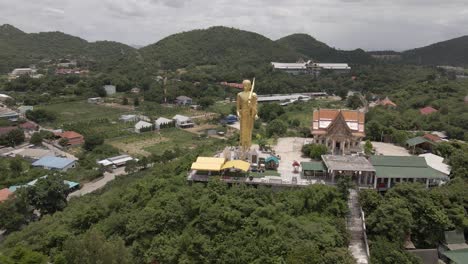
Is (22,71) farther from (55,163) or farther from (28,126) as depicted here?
(55,163)

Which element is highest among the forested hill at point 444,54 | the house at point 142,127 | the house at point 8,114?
the forested hill at point 444,54

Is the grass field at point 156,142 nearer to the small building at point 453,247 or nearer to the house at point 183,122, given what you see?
the house at point 183,122

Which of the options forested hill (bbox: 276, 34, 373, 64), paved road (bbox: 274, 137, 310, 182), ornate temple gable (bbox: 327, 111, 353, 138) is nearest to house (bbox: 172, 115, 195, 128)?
paved road (bbox: 274, 137, 310, 182)

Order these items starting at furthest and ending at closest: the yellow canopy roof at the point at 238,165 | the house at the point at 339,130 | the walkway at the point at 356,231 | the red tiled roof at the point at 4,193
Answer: the red tiled roof at the point at 4,193 → the house at the point at 339,130 → the yellow canopy roof at the point at 238,165 → the walkway at the point at 356,231

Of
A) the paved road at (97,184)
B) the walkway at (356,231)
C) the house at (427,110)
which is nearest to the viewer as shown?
the walkway at (356,231)

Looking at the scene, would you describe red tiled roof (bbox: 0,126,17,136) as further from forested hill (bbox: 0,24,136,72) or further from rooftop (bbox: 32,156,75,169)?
forested hill (bbox: 0,24,136,72)

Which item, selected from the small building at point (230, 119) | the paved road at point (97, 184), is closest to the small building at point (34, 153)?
the paved road at point (97, 184)

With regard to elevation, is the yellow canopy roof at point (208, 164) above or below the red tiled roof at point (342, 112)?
below

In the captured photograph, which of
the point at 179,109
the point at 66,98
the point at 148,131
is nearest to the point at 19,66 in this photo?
the point at 66,98
